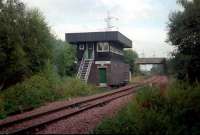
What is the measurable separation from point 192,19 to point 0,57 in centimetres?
1014

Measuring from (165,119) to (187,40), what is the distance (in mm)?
8772

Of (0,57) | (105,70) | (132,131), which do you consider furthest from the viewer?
(105,70)

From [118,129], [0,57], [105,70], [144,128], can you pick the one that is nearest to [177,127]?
[144,128]

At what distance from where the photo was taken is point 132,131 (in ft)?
30.5

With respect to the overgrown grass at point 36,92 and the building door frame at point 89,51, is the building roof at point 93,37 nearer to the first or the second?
the building door frame at point 89,51

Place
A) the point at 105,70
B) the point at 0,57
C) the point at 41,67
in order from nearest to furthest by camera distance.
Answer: the point at 0,57
the point at 41,67
the point at 105,70

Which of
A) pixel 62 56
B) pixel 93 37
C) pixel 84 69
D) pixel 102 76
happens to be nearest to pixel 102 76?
pixel 102 76

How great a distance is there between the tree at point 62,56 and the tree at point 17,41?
53.6 feet

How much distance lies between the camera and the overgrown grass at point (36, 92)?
17.1 metres

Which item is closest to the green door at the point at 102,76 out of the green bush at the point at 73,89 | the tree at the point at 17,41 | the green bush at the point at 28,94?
the green bush at the point at 73,89

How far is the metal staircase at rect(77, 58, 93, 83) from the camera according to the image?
1506 inches

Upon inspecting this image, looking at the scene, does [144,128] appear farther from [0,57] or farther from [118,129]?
[0,57]

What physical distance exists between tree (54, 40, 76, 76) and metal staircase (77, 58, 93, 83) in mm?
1421

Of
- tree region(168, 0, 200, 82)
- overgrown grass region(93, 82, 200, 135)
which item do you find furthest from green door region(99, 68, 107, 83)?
overgrown grass region(93, 82, 200, 135)
